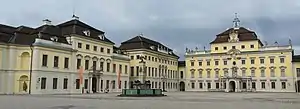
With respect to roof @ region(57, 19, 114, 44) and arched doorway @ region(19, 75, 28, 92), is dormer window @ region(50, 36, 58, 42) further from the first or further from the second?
arched doorway @ region(19, 75, 28, 92)

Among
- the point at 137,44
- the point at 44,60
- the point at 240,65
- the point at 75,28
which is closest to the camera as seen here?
the point at 44,60

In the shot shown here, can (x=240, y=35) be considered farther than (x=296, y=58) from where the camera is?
Yes

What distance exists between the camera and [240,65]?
244ft

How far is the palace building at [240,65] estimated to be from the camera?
229 feet

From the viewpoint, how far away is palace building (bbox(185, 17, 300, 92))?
69812 millimetres

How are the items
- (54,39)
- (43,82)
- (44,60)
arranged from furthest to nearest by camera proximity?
(54,39), (44,60), (43,82)

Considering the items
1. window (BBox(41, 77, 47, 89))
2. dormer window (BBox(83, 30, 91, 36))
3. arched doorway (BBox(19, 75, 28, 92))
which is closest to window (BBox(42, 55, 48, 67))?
window (BBox(41, 77, 47, 89))

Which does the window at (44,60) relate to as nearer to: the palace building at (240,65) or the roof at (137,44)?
the roof at (137,44)

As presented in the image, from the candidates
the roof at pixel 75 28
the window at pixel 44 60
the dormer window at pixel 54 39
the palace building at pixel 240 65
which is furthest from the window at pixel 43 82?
the palace building at pixel 240 65

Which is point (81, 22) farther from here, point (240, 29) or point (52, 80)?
point (240, 29)

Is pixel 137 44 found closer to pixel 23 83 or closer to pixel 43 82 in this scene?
pixel 43 82

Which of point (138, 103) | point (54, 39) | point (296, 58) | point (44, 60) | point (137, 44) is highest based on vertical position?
point (137, 44)

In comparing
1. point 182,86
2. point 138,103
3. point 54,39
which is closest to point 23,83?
point 54,39

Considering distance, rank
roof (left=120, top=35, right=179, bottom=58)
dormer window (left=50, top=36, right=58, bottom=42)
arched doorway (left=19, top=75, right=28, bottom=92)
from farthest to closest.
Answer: roof (left=120, top=35, right=179, bottom=58), dormer window (left=50, top=36, right=58, bottom=42), arched doorway (left=19, top=75, right=28, bottom=92)
